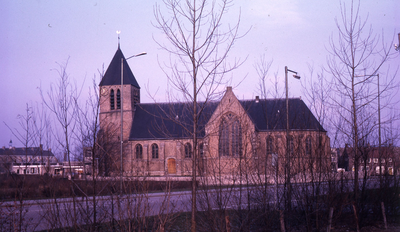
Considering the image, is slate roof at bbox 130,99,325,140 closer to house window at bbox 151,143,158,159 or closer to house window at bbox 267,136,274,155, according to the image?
house window at bbox 267,136,274,155

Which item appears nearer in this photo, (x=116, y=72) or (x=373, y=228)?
(x=373, y=228)

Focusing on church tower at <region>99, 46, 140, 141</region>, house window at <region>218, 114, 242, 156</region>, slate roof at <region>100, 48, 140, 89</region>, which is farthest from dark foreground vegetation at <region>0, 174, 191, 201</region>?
church tower at <region>99, 46, 140, 141</region>

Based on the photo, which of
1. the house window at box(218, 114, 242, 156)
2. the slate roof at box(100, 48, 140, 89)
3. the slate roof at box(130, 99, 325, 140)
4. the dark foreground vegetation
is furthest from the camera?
the slate roof at box(100, 48, 140, 89)

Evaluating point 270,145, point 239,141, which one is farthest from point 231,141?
point 239,141

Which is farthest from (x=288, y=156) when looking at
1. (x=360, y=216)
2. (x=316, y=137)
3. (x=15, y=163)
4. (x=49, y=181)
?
(x=15, y=163)

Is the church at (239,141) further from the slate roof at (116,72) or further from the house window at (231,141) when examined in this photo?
the slate roof at (116,72)

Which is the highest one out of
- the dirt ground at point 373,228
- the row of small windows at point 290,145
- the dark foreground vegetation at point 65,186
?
the row of small windows at point 290,145

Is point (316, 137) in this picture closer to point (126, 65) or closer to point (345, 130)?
point (345, 130)

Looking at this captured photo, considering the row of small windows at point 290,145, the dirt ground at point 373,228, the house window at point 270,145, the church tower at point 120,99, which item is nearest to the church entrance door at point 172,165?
the church tower at point 120,99

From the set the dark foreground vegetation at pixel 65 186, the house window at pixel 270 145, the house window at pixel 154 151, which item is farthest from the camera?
the house window at pixel 154 151

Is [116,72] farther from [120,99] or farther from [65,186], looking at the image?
[65,186]

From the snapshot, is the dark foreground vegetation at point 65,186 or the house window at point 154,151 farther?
the house window at point 154,151

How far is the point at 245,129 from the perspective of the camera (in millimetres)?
9430

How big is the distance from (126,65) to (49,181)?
150ft
